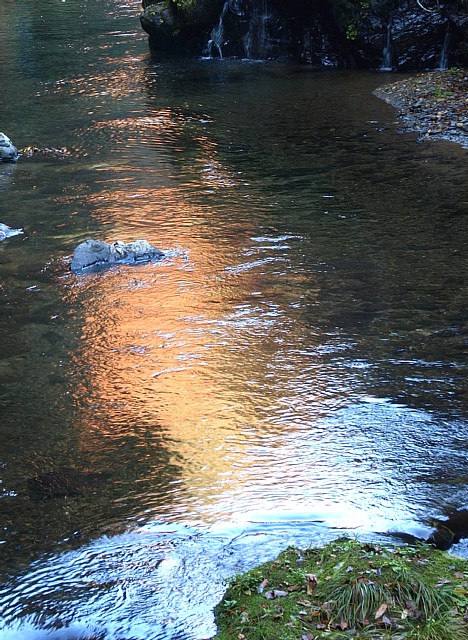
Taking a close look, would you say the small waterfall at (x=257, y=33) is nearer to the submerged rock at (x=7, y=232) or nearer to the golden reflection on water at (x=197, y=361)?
the golden reflection on water at (x=197, y=361)

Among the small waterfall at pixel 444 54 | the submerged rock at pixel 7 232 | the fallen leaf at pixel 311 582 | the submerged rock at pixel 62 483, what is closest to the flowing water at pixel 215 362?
the submerged rock at pixel 62 483

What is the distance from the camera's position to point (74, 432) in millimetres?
7066

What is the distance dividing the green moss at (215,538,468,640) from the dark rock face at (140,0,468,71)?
17.2 m

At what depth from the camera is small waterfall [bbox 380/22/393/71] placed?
21562 mm

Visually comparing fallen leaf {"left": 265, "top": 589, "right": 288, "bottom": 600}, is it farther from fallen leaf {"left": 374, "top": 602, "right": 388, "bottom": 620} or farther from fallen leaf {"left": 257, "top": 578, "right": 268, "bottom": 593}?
fallen leaf {"left": 374, "top": 602, "right": 388, "bottom": 620}

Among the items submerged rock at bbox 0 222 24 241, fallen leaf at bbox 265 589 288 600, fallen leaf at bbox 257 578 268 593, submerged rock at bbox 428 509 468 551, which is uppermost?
fallen leaf at bbox 265 589 288 600

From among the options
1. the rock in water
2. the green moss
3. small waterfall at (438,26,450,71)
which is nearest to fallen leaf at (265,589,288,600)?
the green moss

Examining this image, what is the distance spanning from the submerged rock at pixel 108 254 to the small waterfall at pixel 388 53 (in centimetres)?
1363

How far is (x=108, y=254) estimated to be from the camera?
10.8 meters

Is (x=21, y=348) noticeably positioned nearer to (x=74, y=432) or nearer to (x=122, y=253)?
(x=74, y=432)

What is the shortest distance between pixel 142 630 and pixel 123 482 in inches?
64.8

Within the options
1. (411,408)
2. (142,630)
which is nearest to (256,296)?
(411,408)

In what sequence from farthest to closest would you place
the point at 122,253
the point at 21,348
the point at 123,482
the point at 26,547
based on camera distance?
the point at 122,253
the point at 21,348
the point at 123,482
the point at 26,547

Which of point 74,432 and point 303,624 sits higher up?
point 303,624
